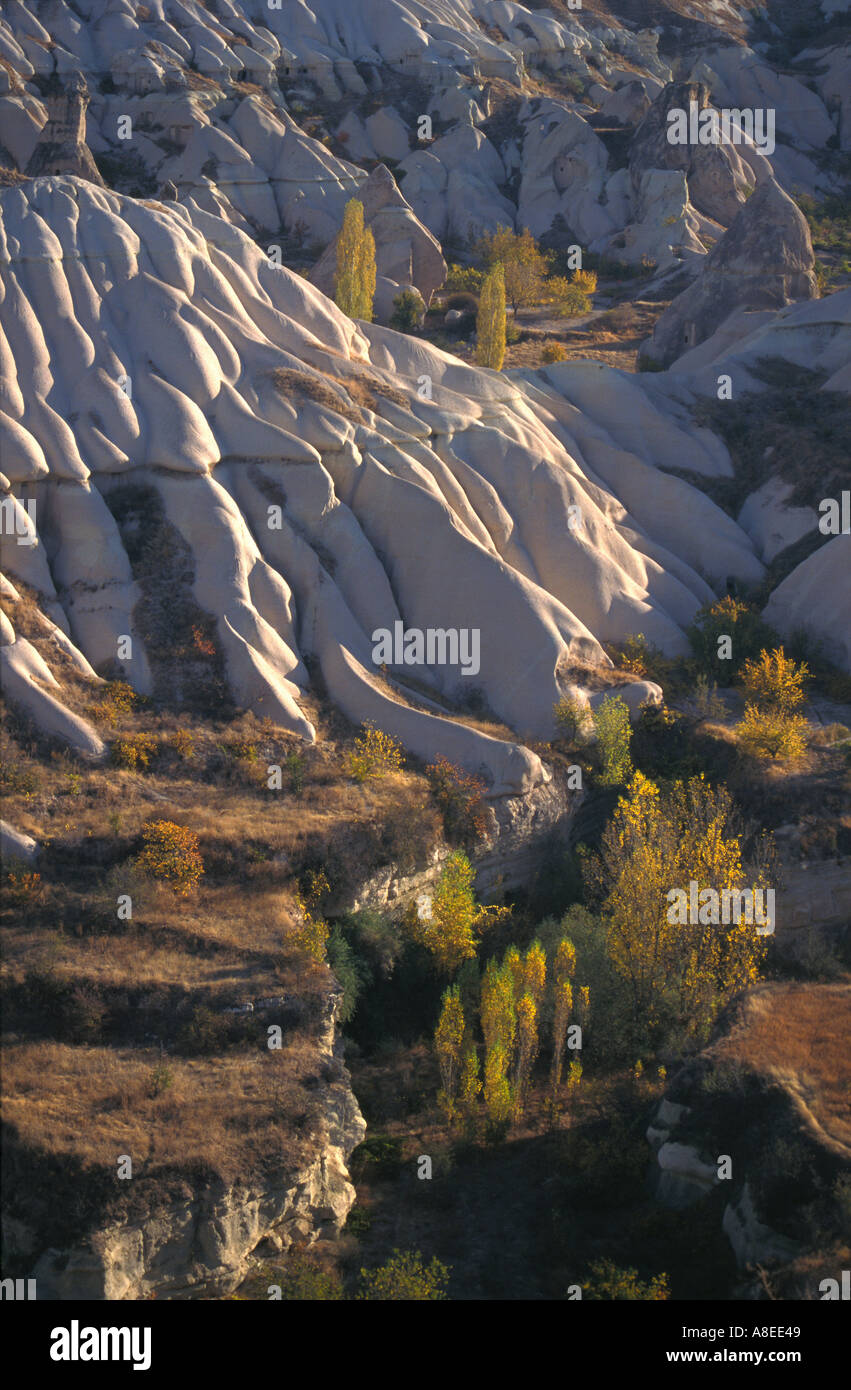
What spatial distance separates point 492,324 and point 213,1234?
3545 centimetres

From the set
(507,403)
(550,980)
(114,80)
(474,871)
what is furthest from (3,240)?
(114,80)

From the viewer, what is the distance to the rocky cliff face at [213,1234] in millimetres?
17484

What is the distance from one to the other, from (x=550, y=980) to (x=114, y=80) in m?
70.0

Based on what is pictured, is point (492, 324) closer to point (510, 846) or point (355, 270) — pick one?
point (355, 270)

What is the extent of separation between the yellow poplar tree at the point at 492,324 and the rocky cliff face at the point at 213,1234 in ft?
106

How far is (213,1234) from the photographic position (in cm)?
1841

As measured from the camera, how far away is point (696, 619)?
117ft

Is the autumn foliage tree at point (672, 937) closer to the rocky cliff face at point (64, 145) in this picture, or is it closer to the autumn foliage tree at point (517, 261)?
the autumn foliage tree at point (517, 261)

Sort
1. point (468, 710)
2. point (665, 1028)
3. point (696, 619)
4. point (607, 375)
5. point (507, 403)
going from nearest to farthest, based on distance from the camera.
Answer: point (665, 1028) < point (468, 710) < point (696, 619) < point (507, 403) < point (607, 375)

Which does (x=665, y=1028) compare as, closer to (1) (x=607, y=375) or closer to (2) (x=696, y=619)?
(2) (x=696, y=619)

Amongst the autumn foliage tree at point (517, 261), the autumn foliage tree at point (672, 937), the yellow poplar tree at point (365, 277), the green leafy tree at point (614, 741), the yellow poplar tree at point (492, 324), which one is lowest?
the autumn foliage tree at point (672, 937)

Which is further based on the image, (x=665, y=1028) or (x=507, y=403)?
(x=507, y=403)

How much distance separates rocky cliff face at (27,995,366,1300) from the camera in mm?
17484

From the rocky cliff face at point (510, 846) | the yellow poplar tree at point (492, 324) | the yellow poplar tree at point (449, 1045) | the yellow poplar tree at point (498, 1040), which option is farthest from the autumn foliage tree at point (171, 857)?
the yellow poplar tree at point (492, 324)
